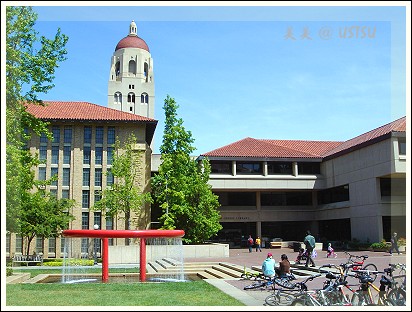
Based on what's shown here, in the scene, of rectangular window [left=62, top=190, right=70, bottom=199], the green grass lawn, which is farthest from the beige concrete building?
the green grass lawn

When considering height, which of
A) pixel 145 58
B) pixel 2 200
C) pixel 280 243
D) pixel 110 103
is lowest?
pixel 280 243

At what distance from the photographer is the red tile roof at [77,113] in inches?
1693

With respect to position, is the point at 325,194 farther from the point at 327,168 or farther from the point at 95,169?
the point at 95,169

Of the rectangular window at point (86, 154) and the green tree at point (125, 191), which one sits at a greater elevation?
the rectangular window at point (86, 154)

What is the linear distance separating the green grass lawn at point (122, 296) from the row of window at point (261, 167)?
106 ft

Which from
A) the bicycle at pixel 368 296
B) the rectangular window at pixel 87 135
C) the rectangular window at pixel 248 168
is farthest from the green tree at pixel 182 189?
the bicycle at pixel 368 296

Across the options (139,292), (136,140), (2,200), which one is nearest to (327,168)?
(136,140)

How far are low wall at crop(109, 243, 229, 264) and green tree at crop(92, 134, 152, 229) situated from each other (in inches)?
213

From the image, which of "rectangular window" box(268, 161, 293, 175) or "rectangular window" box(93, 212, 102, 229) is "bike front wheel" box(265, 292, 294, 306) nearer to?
"rectangular window" box(93, 212, 102, 229)

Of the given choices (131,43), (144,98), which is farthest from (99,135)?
(131,43)

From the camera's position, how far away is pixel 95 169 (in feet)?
146

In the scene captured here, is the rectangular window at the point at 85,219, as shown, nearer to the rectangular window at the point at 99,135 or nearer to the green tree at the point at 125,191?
the green tree at the point at 125,191

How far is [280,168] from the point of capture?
165 feet

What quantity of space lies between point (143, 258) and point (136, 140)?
24.7 metres
